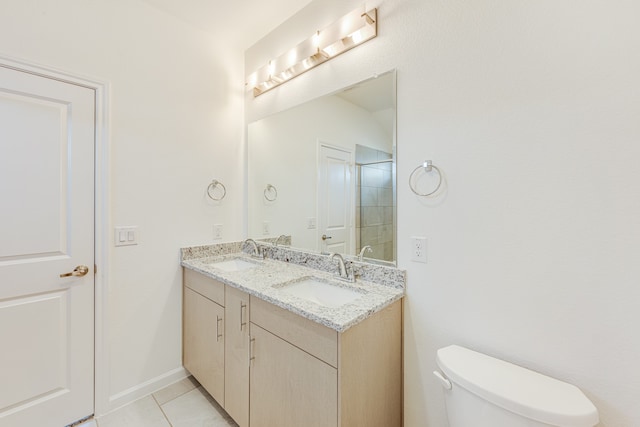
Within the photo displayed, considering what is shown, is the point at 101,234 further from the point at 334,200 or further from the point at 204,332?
the point at 334,200

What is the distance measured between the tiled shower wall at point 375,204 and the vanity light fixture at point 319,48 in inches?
24.1

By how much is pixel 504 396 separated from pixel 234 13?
8.27ft

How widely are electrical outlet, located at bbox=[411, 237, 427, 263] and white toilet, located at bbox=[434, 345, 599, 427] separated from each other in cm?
41

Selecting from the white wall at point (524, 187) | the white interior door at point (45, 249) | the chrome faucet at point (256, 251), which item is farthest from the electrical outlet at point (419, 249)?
the white interior door at point (45, 249)

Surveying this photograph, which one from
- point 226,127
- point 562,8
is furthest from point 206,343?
point 562,8

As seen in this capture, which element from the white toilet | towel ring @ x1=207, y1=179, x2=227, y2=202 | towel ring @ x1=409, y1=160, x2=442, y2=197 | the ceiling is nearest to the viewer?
the white toilet

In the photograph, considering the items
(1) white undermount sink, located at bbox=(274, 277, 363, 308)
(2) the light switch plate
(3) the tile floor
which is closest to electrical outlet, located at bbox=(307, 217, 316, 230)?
(1) white undermount sink, located at bbox=(274, 277, 363, 308)

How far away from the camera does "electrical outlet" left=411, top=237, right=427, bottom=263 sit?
1299 mm

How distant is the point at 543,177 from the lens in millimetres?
993

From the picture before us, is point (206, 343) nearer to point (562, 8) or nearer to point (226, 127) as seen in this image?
point (226, 127)

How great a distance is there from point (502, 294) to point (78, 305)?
220 centimetres

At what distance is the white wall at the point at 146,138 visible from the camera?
154 cm

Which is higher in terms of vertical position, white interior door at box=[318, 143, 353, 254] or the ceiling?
the ceiling

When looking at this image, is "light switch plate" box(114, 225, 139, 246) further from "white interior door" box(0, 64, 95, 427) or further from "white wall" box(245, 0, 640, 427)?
"white wall" box(245, 0, 640, 427)
